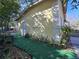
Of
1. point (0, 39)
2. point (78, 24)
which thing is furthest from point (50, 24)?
point (78, 24)

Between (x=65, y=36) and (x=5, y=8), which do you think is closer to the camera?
(x=65, y=36)

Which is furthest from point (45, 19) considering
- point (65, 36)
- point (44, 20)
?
point (65, 36)

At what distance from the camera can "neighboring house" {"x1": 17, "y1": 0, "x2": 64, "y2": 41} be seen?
52.4 ft

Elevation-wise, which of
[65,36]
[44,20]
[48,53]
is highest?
[44,20]

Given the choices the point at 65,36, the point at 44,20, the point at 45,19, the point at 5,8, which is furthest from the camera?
the point at 44,20

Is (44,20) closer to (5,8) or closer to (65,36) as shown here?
(5,8)

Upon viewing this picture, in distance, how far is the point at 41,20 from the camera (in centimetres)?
1881

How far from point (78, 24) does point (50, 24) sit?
112 feet

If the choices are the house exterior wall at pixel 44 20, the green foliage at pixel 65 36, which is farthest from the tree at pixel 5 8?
the green foliage at pixel 65 36

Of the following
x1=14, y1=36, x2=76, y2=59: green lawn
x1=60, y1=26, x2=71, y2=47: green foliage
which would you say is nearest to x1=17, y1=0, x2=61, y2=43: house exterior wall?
x1=60, y1=26, x2=71, y2=47: green foliage

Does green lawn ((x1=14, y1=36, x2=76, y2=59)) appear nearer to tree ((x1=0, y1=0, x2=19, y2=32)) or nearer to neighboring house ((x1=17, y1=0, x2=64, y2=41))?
neighboring house ((x1=17, y1=0, x2=64, y2=41))

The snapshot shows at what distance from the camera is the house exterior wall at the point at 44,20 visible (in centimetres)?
1635

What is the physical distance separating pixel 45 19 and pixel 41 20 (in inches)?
35.1

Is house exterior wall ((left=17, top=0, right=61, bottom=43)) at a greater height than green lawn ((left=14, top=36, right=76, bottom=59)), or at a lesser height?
greater
